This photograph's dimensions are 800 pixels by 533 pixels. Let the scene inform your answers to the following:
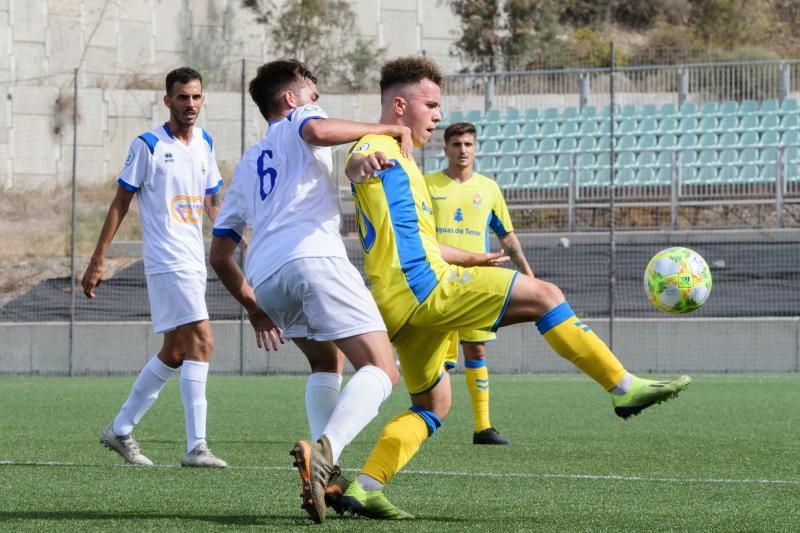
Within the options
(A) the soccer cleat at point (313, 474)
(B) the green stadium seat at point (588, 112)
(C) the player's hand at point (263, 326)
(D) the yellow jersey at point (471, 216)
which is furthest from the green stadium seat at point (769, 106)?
(A) the soccer cleat at point (313, 474)

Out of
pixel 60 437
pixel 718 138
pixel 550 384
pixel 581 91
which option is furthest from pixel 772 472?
pixel 581 91

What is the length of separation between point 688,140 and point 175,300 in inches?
626

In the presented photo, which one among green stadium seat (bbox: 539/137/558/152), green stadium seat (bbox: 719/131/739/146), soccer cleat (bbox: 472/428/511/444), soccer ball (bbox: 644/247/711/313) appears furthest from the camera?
green stadium seat (bbox: 539/137/558/152)

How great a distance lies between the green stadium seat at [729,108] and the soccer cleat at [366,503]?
18271mm

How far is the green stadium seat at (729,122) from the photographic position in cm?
2158

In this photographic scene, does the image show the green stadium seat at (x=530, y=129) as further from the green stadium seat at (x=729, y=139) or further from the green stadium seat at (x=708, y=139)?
the green stadium seat at (x=729, y=139)

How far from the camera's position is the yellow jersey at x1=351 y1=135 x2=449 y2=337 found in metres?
4.55

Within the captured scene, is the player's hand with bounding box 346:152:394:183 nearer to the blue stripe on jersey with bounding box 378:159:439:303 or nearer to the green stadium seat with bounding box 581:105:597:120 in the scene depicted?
the blue stripe on jersey with bounding box 378:159:439:303

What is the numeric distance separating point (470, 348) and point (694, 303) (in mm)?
2402

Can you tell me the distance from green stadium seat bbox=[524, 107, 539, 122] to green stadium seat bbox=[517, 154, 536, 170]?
143cm

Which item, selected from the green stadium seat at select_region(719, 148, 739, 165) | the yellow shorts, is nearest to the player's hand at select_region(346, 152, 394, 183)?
the yellow shorts

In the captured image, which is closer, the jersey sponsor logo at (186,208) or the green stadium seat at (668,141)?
the jersey sponsor logo at (186,208)

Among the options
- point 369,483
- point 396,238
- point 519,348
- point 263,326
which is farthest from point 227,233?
point 519,348

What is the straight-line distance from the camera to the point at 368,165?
4438 millimetres
